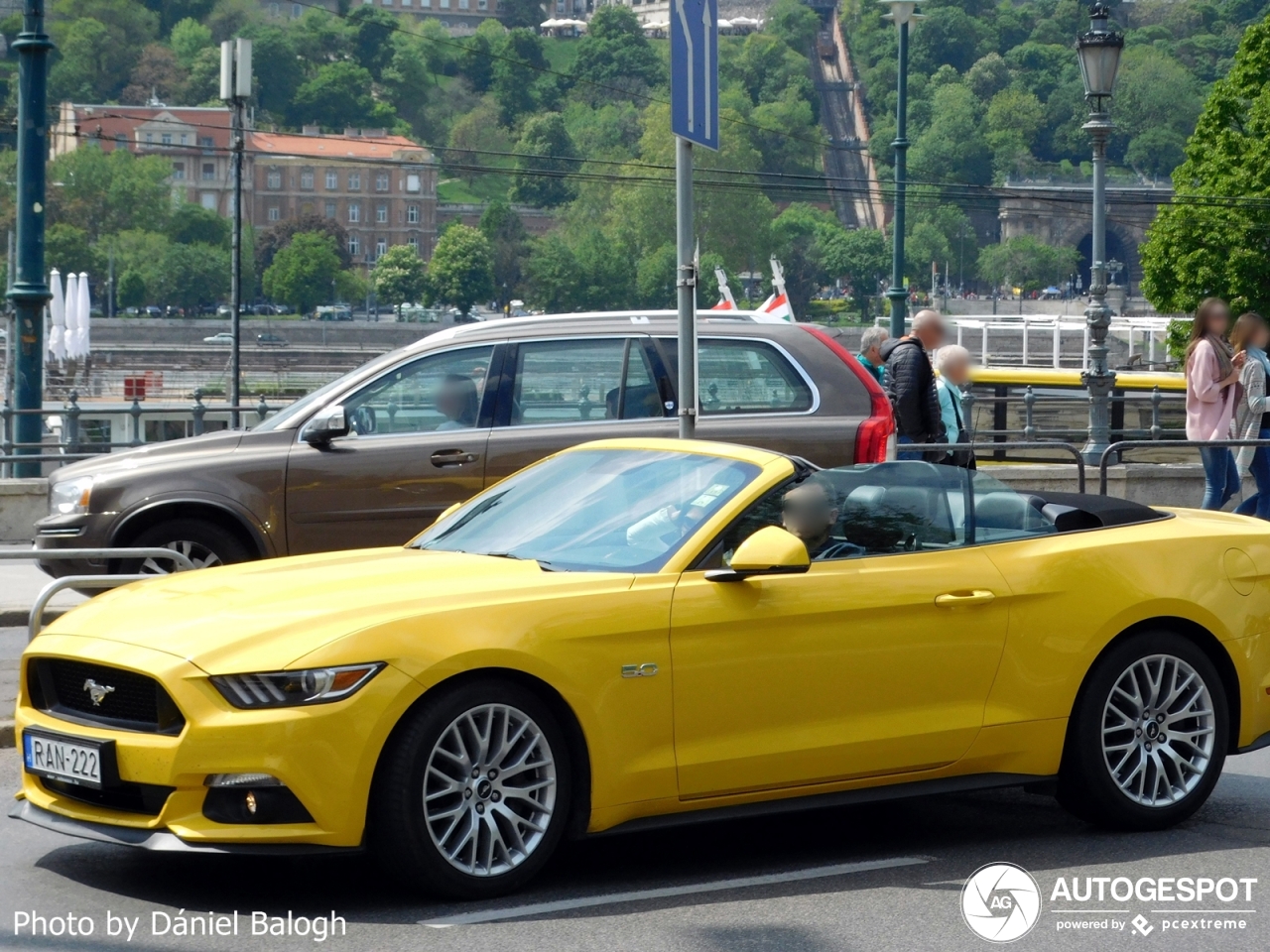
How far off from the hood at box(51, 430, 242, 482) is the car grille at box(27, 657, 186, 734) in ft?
14.0

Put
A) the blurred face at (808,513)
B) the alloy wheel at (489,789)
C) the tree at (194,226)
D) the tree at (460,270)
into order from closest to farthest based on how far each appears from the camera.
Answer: the alloy wheel at (489,789) < the blurred face at (808,513) < the tree at (194,226) < the tree at (460,270)

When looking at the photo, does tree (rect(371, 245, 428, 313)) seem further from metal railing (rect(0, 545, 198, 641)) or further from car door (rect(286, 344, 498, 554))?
metal railing (rect(0, 545, 198, 641))

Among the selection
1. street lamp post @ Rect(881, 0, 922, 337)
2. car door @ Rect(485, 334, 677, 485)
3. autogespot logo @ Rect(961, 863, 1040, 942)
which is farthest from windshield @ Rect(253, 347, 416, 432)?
street lamp post @ Rect(881, 0, 922, 337)

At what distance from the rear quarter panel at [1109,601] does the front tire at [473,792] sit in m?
1.55

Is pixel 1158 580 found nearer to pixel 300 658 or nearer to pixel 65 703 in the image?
pixel 300 658

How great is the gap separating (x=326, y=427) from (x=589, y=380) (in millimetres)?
1421

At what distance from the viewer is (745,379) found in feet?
32.7

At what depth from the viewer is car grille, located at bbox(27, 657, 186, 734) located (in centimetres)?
500

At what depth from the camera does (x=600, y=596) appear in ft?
17.7

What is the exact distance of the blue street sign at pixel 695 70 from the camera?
7328 mm

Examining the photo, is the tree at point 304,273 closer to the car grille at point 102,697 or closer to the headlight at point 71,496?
the headlight at point 71,496

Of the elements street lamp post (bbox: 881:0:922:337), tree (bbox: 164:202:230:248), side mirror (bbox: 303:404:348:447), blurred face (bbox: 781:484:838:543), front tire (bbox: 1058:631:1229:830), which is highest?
tree (bbox: 164:202:230:248)

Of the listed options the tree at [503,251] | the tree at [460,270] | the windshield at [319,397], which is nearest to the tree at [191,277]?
the tree at [460,270]

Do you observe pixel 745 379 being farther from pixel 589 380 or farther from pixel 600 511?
pixel 600 511
